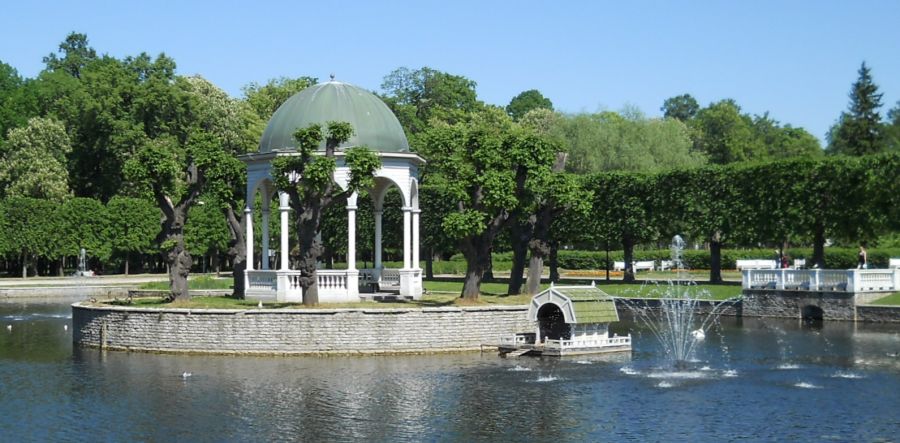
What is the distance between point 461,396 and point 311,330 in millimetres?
10498

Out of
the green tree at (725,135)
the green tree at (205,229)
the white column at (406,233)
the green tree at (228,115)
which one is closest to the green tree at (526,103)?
the green tree at (725,135)

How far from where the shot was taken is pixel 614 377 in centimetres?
3391

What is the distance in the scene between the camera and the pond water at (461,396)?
1033 inches

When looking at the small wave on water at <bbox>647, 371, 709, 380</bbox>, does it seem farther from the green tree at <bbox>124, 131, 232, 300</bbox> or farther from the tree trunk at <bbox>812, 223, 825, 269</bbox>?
the tree trunk at <bbox>812, 223, 825, 269</bbox>

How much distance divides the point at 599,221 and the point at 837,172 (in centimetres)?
1573

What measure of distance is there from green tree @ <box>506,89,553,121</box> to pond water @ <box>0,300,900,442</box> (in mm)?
98722

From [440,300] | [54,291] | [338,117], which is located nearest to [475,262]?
[440,300]

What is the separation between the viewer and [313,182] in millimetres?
42031

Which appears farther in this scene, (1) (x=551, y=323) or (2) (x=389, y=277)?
(2) (x=389, y=277)

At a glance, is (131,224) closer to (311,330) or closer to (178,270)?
(178,270)

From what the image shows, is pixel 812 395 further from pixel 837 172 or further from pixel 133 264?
pixel 133 264

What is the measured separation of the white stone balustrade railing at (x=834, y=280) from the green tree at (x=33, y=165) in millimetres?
58088

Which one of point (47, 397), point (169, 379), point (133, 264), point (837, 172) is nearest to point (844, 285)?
point (837, 172)

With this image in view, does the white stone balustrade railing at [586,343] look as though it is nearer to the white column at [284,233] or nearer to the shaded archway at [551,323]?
the shaded archway at [551,323]
